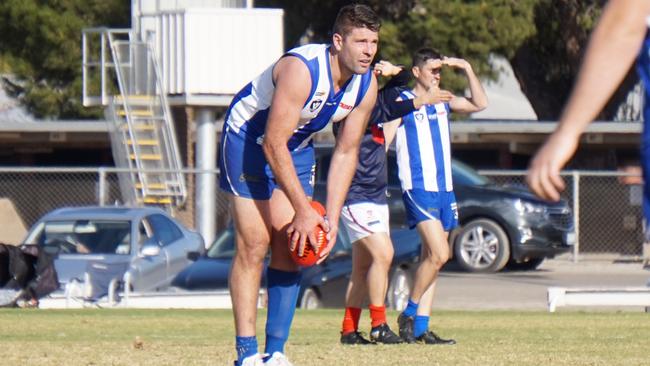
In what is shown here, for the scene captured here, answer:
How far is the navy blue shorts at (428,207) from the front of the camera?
10430 mm

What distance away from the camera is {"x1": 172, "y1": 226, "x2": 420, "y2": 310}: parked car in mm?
16297

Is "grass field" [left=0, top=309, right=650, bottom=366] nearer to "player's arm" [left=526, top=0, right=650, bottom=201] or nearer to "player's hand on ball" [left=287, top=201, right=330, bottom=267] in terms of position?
"player's hand on ball" [left=287, top=201, right=330, bottom=267]

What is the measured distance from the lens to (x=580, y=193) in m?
29.4

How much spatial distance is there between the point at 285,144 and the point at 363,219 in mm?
3259

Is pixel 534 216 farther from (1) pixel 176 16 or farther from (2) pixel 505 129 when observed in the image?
(1) pixel 176 16

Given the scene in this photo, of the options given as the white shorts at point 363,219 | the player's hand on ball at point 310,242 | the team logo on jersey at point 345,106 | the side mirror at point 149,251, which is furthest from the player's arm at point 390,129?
the side mirror at point 149,251

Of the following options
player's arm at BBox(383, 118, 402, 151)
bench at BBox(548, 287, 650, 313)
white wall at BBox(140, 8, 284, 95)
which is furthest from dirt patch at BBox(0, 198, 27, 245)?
player's arm at BBox(383, 118, 402, 151)

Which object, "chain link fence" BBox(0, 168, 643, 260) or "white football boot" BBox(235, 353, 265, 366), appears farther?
"chain link fence" BBox(0, 168, 643, 260)

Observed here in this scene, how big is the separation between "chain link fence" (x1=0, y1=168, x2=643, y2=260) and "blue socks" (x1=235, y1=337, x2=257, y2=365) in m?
19.6

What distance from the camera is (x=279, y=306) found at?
739 centimetres

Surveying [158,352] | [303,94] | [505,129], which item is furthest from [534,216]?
[303,94]

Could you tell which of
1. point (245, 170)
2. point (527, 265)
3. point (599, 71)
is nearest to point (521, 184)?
point (527, 265)

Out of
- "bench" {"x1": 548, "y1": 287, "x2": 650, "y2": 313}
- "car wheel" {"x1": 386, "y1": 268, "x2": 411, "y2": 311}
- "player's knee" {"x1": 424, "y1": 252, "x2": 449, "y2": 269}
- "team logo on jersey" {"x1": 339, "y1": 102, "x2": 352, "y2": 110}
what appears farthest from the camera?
"car wheel" {"x1": 386, "y1": 268, "x2": 411, "y2": 311}

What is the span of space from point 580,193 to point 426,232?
767 inches
